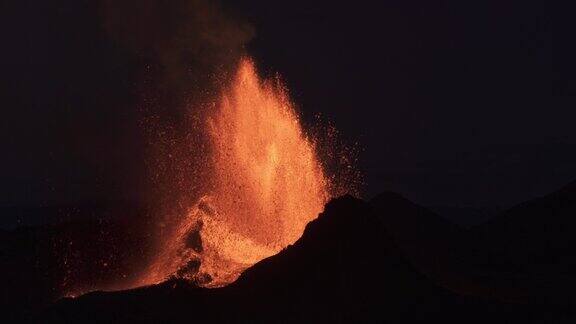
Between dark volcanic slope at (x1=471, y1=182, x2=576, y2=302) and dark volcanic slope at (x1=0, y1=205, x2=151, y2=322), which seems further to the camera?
dark volcanic slope at (x1=0, y1=205, x2=151, y2=322)

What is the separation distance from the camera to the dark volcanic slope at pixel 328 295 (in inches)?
1270

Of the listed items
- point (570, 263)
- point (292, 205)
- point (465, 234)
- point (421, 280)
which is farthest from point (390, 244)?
point (465, 234)

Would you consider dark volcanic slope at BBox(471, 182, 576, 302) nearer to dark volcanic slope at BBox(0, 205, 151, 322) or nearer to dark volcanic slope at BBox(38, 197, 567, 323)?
dark volcanic slope at BBox(38, 197, 567, 323)

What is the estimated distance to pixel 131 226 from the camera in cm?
7006

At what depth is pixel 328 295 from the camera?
3341 centimetres

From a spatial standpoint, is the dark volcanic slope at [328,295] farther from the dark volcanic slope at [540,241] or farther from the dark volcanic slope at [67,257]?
the dark volcanic slope at [67,257]

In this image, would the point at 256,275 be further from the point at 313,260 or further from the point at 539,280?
the point at 539,280

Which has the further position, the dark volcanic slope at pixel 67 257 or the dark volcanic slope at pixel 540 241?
the dark volcanic slope at pixel 67 257

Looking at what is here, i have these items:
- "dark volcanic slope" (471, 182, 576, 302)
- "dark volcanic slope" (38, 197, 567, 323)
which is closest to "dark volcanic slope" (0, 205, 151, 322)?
"dark volcanic slope" (38, 197, 567, 323)

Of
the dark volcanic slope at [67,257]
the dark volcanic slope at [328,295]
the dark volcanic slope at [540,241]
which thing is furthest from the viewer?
the dark volcanic slope at [67,257]

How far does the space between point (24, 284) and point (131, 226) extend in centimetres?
1638

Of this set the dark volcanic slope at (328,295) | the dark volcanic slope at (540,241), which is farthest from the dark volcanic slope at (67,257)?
the dark volcanic slope at (540,241)

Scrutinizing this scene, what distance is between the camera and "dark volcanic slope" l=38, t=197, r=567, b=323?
1270 inches

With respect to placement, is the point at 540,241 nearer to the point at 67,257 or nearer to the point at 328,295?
the point at 328,295
